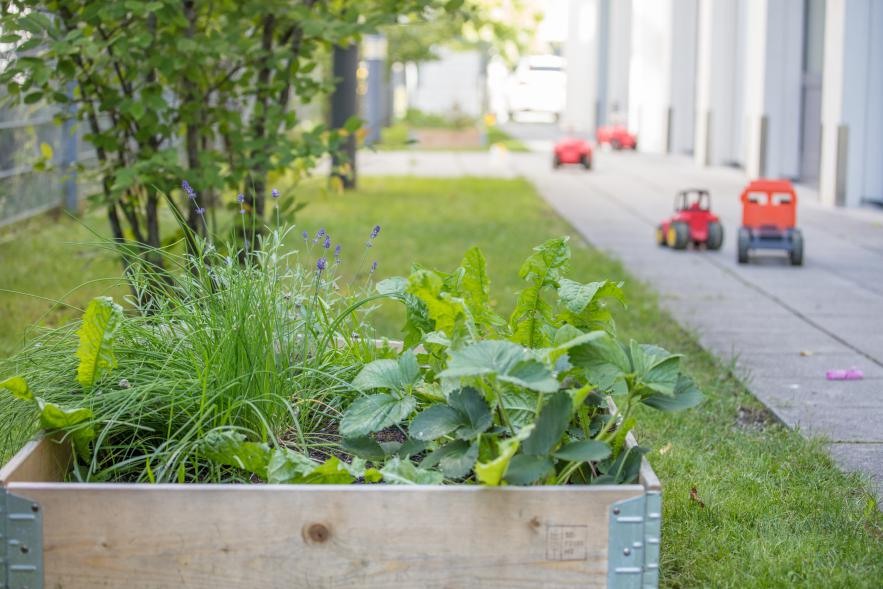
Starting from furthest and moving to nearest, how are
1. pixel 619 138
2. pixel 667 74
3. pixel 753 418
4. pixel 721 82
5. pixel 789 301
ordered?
1. pixel 619 138
2. pixel 667 74
3. pixel 721 82
4. pixel 789 301
5. pixel 753 418

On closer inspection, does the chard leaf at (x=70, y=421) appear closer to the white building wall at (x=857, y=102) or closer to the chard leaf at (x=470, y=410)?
the chard leaf at (x=470, y=410)

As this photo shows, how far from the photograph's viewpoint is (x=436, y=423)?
2.82 m

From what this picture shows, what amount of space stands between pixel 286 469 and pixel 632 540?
0.78 metres

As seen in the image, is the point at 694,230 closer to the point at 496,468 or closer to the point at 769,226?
the point at 769,226

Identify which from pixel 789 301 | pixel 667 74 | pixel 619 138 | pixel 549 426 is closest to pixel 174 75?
pixel 549 426

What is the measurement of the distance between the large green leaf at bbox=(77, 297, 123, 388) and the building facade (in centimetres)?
1170

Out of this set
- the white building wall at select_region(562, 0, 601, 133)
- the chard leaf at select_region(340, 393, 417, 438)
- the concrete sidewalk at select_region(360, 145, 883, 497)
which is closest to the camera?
the chard leaf at select_region(340, 393, 417, 438)

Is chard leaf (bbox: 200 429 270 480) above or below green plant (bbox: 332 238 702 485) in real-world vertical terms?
below

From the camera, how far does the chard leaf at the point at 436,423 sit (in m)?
2.80

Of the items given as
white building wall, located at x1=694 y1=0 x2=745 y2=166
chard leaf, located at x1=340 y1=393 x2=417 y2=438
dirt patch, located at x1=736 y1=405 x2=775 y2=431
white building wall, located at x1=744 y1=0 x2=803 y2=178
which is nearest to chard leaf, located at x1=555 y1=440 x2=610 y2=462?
chard leaf, located at x1=340 y1=393 x2=417 y2=438

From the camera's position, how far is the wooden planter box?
2.54 m

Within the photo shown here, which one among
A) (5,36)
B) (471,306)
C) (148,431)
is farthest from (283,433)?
(5,36)

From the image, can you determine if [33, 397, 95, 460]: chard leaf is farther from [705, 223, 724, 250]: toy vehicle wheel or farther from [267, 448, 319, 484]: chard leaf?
[705, 223, 724, 250]: toy vehicle wheel

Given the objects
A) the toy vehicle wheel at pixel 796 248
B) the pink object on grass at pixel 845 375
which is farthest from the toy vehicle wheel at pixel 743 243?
the pink object on grass at pixel 845 375
